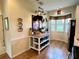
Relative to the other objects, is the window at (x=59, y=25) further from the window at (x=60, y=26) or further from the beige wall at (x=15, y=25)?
the beige wall at (x=15, y=25)

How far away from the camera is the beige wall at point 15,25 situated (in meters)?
3.13

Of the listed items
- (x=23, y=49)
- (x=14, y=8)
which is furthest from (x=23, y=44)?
(x=14, y=8)

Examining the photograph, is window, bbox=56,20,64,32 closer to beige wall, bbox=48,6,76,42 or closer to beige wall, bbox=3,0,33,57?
beige wall, bbox=48,6,76,42

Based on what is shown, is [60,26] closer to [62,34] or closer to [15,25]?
[62,34]

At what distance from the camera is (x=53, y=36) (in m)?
6.52

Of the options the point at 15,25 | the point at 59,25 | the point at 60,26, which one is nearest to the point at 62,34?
the point at 60,26

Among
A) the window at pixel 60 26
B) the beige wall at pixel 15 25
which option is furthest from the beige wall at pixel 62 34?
the beige wall at pixel 15 25

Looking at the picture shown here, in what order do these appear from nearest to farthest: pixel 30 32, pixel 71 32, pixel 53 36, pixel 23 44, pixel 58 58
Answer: pixel 58 58 < pixel 71 32 < pixel 23 44 < pixel 30 32 < pixel 53 36

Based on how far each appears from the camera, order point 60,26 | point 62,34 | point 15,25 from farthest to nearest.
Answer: point 60,26 → point 62,34 → point 15,25

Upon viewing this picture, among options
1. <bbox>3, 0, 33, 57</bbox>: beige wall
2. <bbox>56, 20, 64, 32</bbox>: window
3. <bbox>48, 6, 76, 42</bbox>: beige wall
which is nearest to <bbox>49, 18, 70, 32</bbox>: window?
<bbox>56, 20, 64, 32</bbox>: window

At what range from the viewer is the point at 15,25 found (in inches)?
131

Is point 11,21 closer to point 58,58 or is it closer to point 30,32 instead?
point 30,32

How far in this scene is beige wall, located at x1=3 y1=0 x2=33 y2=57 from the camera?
123 inches

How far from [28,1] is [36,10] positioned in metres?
0.78
